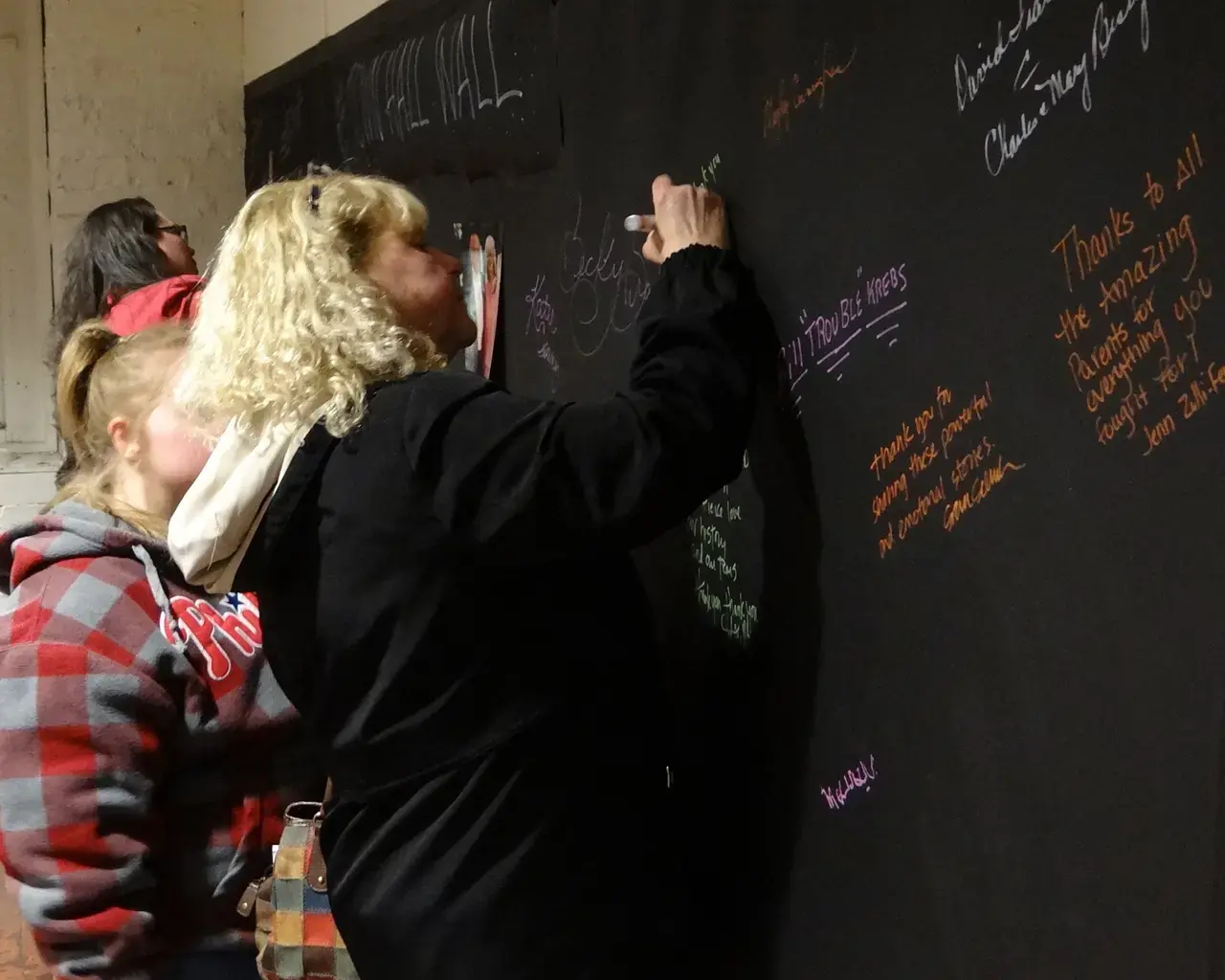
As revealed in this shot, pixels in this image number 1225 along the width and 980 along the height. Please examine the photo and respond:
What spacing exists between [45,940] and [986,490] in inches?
42.8

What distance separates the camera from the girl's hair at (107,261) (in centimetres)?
239

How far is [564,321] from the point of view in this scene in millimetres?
1633

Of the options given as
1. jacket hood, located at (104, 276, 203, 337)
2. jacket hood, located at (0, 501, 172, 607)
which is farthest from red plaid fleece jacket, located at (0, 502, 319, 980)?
jacket hood, located at (104, 276, 203, 337)

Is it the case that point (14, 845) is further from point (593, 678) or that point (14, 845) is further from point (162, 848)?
point (593, 678)

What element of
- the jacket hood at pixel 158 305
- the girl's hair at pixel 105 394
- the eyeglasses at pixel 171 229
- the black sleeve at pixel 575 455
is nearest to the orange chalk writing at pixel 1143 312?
the black sleeve at pixel 575 455

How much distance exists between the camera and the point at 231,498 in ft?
3.42

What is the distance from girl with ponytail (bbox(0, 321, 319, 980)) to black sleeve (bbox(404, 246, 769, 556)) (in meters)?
0.44

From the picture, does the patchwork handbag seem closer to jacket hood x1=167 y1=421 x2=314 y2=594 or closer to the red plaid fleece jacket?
the red plaid fleece jacket

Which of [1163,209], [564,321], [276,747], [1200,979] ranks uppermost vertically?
[564,321]

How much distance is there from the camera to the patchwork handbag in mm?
1306

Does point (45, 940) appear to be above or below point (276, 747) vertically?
below

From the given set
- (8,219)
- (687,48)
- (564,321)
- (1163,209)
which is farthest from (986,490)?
(8,219)

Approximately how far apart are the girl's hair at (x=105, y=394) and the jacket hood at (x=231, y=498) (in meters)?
0.32
